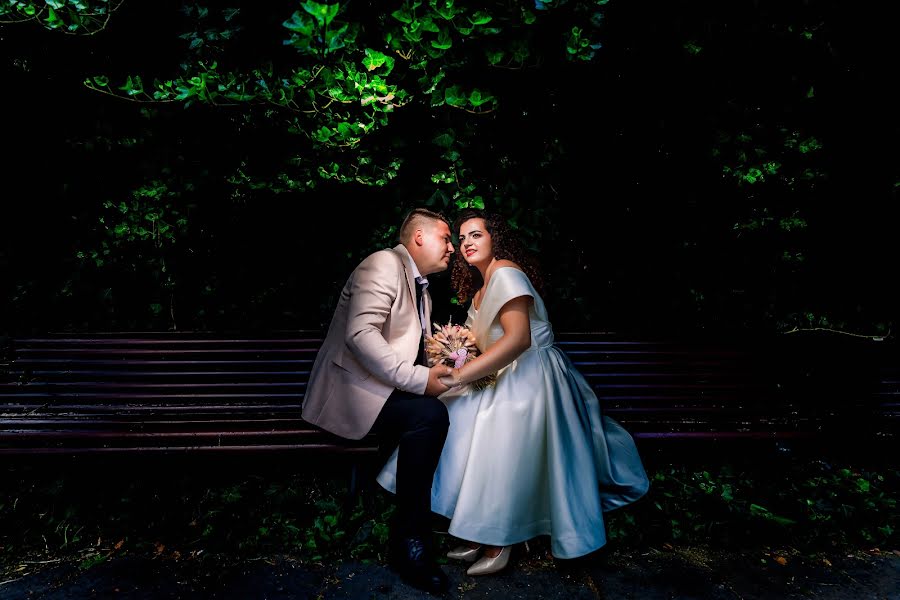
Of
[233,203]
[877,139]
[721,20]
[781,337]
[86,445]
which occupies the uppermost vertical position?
[721,20]

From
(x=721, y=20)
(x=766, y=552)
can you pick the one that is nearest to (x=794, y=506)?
(x=766, y=552)

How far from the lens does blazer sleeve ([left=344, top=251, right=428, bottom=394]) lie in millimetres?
2463

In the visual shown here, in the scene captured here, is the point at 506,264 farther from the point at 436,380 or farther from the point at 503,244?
the point at 436,380

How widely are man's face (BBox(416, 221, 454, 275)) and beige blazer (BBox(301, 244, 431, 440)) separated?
18 centimetres

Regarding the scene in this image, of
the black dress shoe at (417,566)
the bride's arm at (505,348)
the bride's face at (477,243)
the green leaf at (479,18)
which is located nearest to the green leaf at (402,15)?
the green leaf at (479,18)

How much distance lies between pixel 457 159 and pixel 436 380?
1.50 meters

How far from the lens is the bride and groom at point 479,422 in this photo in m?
2.38

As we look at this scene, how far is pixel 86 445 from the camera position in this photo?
2502mm

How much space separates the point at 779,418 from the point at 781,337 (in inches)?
36.0

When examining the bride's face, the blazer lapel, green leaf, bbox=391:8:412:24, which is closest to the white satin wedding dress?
the bride's face

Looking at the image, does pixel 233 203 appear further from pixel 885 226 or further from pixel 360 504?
pixel 885 226

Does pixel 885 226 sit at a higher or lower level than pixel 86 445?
higher

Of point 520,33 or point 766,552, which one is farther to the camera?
point 520,33

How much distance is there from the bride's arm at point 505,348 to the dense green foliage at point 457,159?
1.07 metres
